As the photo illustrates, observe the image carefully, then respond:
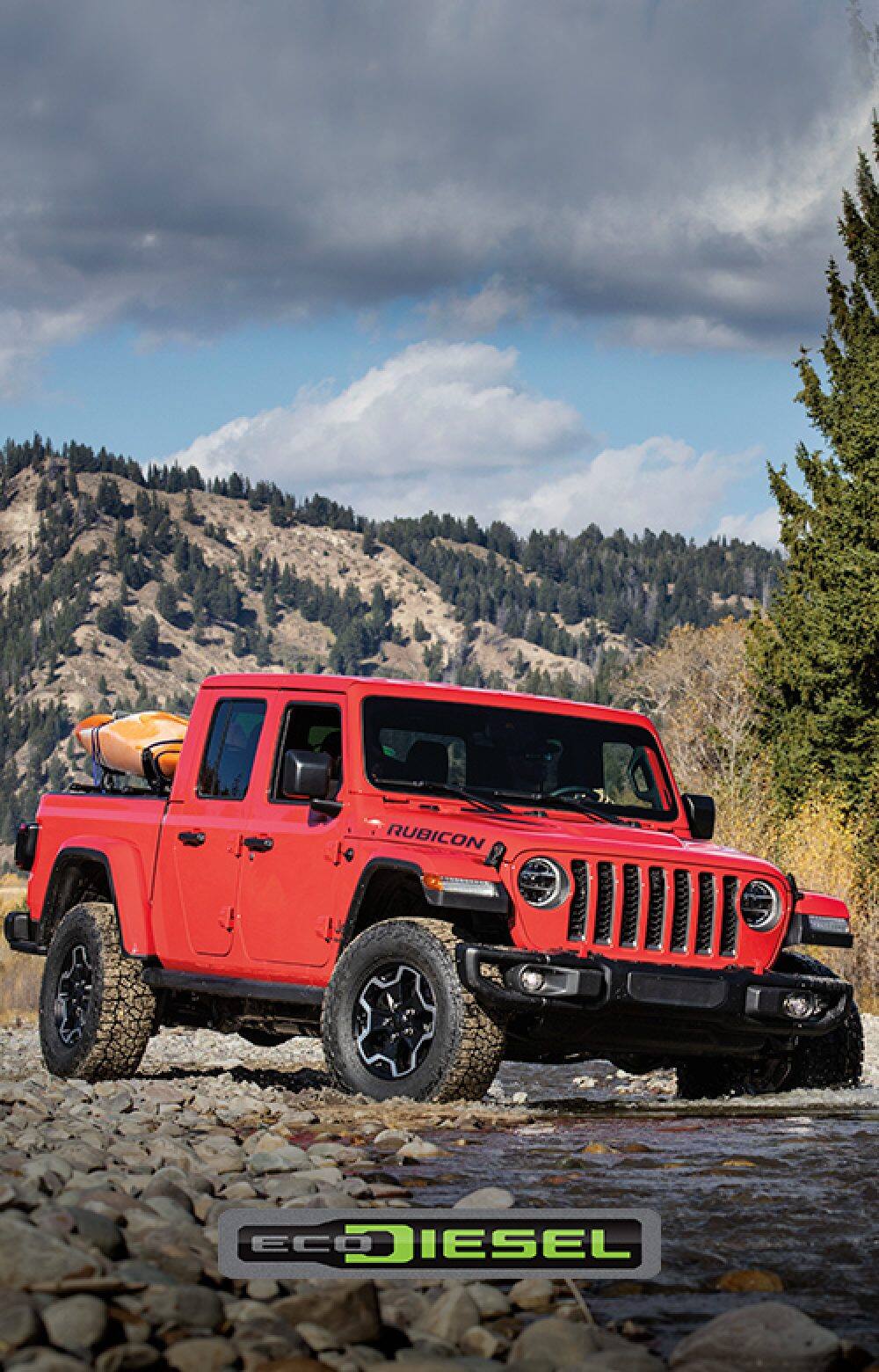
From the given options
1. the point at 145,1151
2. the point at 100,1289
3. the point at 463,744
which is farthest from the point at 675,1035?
the point at 100,1289

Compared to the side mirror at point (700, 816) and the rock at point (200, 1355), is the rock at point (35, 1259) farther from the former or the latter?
the side mirror at point (700, 816)

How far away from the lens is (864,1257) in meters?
5.45

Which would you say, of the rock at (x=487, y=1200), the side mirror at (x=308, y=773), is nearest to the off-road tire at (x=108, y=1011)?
the side mirror at (x=308, y=773)

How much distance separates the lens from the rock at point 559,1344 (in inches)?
161

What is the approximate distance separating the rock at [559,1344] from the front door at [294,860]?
5.32 meters

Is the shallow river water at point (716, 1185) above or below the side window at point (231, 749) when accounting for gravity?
below

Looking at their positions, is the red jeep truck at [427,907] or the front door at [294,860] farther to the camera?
the front door at [294,860]

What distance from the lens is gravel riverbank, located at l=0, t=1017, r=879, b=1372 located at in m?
4.01

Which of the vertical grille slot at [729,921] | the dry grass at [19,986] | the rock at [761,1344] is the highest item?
the vertical grille slot at [729,921]

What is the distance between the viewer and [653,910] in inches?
360

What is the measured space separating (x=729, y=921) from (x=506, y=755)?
1.62m

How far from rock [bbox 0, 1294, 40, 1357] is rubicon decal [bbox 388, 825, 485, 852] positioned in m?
4.99

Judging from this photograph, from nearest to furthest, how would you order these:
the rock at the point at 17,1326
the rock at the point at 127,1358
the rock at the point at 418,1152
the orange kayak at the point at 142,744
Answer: the rock at the point at 127,1358
the rock at the point at 17,1326
the rock at the point at 418,1152
the orange kayak at the point at 142,744

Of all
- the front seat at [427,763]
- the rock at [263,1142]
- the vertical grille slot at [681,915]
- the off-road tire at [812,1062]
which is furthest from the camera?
the off-road tire at [812,1062]
